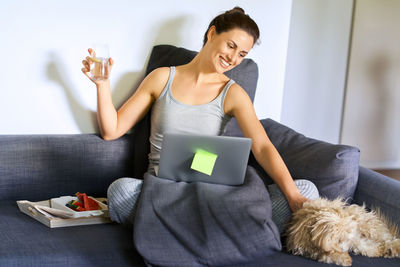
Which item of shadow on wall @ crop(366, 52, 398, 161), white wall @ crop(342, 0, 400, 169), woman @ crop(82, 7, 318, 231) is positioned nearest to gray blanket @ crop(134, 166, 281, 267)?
woman @ crop(82, 7, 318, 231)

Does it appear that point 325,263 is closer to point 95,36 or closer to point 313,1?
point 95,36

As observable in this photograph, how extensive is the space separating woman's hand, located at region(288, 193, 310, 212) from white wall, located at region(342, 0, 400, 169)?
2.46m

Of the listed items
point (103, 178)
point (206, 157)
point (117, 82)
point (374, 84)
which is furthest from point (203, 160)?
point (374, 84)

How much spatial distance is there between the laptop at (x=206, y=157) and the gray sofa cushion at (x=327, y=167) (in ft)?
1.10

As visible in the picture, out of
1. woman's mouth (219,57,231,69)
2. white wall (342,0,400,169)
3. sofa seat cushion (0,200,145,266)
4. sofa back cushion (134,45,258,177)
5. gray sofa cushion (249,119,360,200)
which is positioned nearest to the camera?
sofa seat cushion (0,200,145,266)

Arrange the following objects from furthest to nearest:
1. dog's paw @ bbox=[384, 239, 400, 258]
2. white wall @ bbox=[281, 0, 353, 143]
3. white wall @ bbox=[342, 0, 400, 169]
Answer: white wall @ bbox=[342, 0, 400, 169]
white wall @ bbox=[281, 0, 353, 143]
dog's paw @ bbox=[384, 239, 400, 258]

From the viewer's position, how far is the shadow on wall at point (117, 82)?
2061mm

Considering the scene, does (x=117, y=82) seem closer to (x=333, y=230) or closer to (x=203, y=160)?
(x=203, y=160)

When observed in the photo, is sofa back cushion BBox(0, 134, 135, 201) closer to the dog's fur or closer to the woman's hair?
the woman's hair

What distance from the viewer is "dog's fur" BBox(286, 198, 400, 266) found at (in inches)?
59.7

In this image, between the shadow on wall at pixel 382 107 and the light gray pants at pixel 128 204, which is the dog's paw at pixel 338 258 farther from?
the shadow on wall at pixel 382 107

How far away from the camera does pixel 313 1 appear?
377 centimetres

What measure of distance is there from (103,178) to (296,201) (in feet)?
2.65

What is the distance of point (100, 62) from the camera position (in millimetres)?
1849
